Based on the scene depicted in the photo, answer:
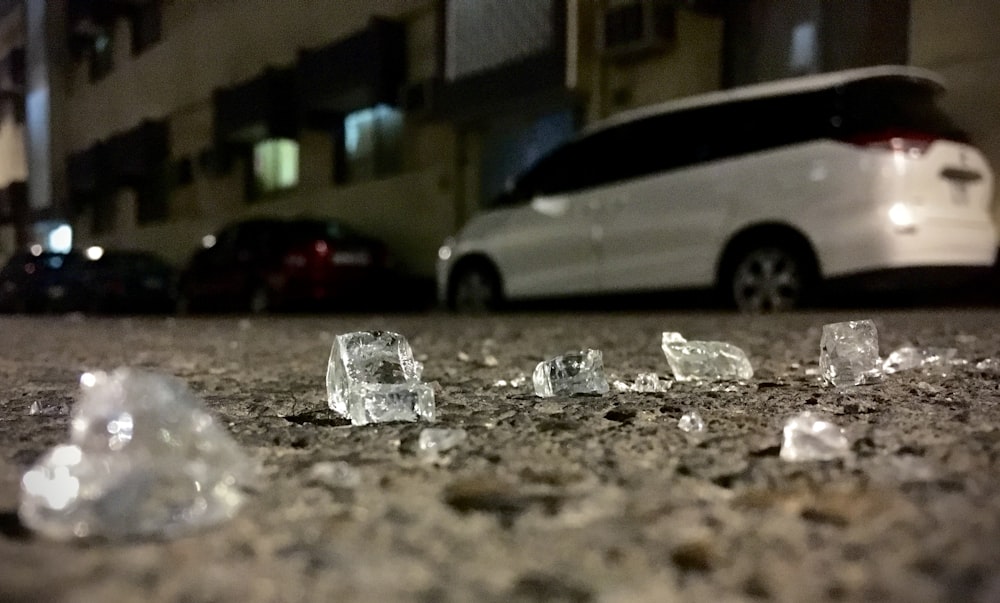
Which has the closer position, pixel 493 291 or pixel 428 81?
pixel 493 291

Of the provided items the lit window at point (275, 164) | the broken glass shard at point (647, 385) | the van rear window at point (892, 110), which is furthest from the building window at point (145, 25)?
the broken glass shard at point (647, 385)

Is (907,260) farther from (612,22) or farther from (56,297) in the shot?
(56,297)

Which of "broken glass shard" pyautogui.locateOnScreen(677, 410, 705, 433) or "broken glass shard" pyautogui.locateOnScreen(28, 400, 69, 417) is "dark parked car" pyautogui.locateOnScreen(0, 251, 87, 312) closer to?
"broken glass shard" pyautogui.locateOnScreen(28, 400, 69, 417)

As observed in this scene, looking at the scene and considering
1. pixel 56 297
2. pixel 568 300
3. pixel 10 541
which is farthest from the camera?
pixel 56 297

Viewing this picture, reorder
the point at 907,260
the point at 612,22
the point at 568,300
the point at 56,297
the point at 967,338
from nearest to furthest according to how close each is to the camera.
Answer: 1. the point at 967,338
2. the point at 907,260
3. the point at 568,300
4. the point at 612,22
5. the point at 56,297

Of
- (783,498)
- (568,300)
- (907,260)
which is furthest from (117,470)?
(568,300)

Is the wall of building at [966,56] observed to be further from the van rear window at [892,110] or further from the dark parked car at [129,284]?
the dark parked car at [129,284]

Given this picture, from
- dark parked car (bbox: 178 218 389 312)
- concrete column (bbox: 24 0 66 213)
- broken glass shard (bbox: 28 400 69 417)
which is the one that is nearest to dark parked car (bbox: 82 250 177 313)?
dark parked car (bbox: 178 218 389 312)
